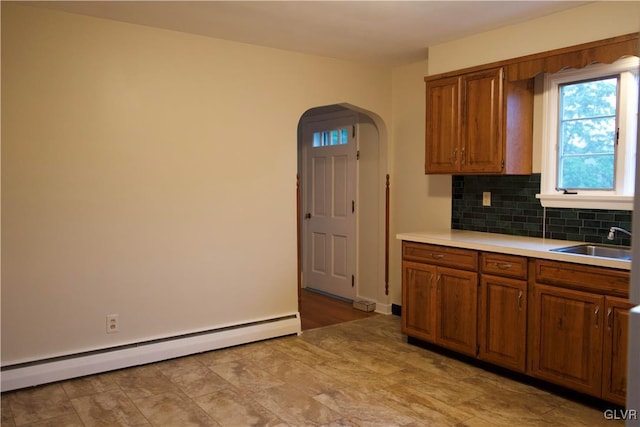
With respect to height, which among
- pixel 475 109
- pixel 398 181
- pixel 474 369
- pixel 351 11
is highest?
pixel 351 11

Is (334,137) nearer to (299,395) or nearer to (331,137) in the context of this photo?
(331,137)

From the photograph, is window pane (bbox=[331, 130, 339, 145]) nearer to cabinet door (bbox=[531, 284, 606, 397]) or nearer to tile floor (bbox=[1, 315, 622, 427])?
tile floor (bbox=[1, 315, 622, 427])

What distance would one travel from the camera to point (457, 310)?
3545 millimetres

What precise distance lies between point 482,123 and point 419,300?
1409 mm

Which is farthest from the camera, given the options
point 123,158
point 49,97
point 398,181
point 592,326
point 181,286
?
point 398,181

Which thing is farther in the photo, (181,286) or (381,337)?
(381,337)

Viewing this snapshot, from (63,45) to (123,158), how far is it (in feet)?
2.61

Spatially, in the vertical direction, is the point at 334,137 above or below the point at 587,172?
above

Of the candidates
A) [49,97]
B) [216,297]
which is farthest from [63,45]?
[216,297]

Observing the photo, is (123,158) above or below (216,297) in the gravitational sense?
above

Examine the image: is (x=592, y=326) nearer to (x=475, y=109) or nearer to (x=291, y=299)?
(x=475, y=109)

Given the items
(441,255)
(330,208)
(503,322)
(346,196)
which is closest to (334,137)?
(346,196)

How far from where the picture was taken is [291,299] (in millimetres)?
4309

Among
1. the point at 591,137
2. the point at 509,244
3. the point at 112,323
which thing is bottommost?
the point at 112,323
